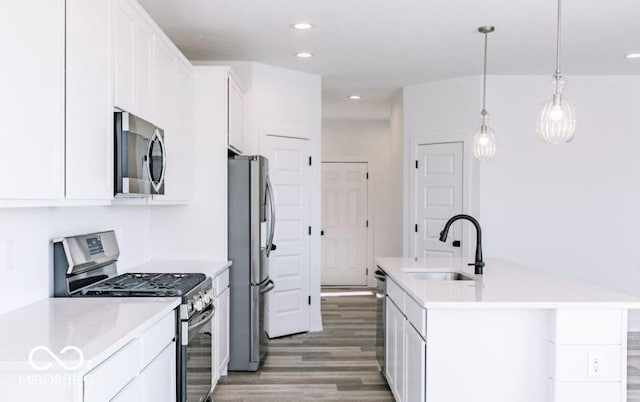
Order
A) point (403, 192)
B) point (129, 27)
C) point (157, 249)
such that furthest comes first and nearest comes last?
point (403, 192), point (157, 249), point (129, 27)

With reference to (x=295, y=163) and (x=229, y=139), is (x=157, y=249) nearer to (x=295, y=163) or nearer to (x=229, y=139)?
(x=229, y=139)

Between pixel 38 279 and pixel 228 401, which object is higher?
pixel 38 279

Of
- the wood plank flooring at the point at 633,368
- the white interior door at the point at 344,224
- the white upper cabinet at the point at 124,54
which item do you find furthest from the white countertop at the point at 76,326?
the white interior door at the point at 344,224

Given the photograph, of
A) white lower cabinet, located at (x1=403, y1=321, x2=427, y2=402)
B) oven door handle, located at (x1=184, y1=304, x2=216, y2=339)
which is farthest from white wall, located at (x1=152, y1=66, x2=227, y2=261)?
white lower cabinet, located at (x1=403, y1=321, x2=427, y2=402)

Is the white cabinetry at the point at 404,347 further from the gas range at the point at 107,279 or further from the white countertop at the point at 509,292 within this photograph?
the gas range at the point at 107,279

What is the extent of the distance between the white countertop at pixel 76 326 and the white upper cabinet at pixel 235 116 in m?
2.00

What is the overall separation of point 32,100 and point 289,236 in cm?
378


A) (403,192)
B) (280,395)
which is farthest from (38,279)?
(403,192)

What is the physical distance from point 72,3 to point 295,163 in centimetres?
353

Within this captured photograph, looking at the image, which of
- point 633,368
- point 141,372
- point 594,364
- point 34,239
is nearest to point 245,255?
point 34,239

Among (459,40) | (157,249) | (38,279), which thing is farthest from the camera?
(459,40)

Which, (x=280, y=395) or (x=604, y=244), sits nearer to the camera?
(x=280, y=395)

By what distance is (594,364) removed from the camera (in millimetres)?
2527

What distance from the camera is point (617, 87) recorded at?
565 cm
